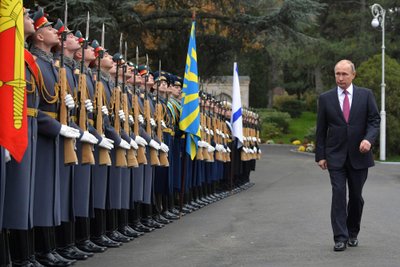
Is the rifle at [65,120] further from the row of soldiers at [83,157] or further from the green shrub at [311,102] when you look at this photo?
the green shrub at [311,102]

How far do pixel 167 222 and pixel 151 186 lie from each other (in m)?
0.69

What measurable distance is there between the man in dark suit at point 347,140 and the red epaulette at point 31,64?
3.13 metres

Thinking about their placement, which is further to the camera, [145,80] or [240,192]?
[240,192]

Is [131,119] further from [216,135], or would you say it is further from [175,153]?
[216,135]

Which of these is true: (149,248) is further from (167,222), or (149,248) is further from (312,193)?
(312,193)

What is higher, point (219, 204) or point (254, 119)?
point (254, 119)

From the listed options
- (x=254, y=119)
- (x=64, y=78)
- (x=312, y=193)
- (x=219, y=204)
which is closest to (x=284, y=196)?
→ (x=312, y=193)

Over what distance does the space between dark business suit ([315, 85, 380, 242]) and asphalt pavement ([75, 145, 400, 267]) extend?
1.21 feet

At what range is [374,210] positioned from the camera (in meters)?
11.6

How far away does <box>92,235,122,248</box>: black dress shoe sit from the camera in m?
8.11

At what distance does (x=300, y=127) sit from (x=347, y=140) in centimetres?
4557

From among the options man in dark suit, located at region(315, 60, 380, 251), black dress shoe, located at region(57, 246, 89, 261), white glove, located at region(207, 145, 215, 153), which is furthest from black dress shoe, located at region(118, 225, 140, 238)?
white glove, located at region(207, 145, 215, 153)

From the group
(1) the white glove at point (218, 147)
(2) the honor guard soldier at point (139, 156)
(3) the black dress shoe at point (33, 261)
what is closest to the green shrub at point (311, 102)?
(1) the white glove at point (218, 147)

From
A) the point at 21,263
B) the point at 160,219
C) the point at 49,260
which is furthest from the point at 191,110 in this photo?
the point at 21,263
